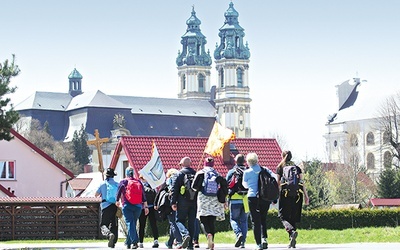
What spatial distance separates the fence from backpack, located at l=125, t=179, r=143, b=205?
39.9 ft

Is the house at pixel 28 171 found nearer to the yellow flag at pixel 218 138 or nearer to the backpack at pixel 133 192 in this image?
the yellow flag at pixel 218 138

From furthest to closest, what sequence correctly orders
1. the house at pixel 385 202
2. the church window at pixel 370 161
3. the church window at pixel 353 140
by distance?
the church window at pixel 370 161, the church window at pixel 353 140, the house at pixel 385 202

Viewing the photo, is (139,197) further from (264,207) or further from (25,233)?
(25,233)

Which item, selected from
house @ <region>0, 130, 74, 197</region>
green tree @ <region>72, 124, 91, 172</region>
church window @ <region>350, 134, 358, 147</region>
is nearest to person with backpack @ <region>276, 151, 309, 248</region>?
house @ <region>0, 130, 74, 197</region>

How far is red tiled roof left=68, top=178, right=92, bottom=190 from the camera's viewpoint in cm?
7918

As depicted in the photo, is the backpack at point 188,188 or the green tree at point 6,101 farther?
the green tree at point 6,101

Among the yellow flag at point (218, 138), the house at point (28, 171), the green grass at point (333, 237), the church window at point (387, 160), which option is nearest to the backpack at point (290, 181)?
the green grass at point (333, 237)

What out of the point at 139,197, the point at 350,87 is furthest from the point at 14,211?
the point at 350,87

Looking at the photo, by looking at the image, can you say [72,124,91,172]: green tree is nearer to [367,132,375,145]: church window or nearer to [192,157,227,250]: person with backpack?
[367,132,375,145]: church window

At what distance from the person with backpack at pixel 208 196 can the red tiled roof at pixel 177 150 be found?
24.1 m

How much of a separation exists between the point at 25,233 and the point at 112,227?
11.5m

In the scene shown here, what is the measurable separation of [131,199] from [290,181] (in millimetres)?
3419

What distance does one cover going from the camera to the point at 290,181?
61.0ft

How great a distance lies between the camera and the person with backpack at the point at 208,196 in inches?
733
